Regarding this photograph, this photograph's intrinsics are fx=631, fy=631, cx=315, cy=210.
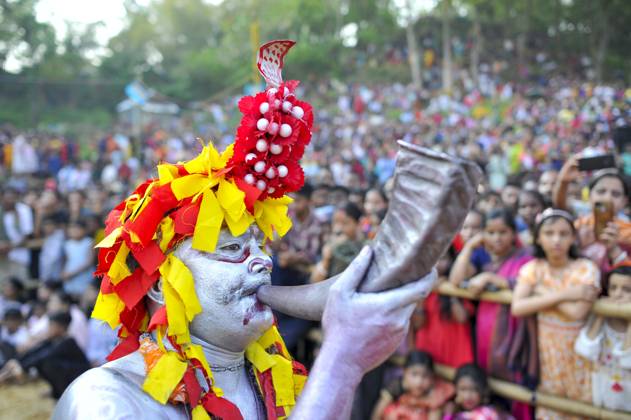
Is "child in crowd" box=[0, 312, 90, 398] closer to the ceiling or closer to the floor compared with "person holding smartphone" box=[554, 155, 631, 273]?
closer to the floor

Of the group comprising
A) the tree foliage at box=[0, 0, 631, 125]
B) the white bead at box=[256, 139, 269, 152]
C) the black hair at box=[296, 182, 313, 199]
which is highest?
the tree foliage at box=[0, 0, 631, 125]

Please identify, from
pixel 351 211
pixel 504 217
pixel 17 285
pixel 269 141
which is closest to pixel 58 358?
pixel 17 285

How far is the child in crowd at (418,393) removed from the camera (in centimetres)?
404

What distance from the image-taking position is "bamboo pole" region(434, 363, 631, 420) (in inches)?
136

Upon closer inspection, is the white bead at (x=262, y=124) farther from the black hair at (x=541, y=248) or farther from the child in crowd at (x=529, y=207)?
the child in crowd at (x=529, y=207)

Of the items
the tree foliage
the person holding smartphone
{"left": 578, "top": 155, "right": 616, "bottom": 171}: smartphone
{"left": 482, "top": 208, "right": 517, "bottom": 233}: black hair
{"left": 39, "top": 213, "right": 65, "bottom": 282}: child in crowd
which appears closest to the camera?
the person holding smartphone

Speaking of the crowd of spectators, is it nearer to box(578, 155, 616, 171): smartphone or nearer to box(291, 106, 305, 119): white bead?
box(578, 155, 616, 171): smartphone

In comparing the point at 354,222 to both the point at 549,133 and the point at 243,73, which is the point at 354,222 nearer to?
the point at 549,133

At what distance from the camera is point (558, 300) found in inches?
141

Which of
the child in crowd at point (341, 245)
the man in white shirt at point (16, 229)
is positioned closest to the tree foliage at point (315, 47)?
the man in white shirt at point (16, 229)

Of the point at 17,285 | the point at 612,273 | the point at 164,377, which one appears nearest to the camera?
the point at 164,377

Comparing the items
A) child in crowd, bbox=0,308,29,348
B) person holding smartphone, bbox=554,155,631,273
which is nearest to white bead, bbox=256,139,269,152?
person holding smartphone, bbox=554,155,631,273

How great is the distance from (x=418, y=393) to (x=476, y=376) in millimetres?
413

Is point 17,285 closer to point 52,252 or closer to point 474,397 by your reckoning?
point 52,252
